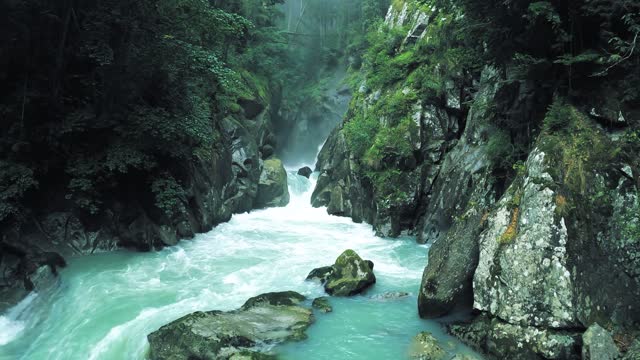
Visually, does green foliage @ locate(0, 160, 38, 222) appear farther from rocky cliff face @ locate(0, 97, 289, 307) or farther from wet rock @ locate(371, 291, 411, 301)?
wet rock @ locate(371, 291, 411, 301)

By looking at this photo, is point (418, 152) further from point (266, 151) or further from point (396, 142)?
point (266, 151)

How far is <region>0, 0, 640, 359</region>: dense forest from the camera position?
22.6ft

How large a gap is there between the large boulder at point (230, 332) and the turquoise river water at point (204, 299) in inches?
15.3

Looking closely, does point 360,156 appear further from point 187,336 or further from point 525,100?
point 187,336

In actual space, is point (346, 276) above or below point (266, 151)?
below

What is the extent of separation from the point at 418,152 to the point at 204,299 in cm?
1022

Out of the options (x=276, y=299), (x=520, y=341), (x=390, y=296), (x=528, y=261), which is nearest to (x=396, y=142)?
(x=390, y=296)

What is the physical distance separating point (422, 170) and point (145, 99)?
34.4ft

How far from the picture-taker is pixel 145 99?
13.4 m

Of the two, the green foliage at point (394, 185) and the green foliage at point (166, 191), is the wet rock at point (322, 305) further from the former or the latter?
the green foliage at point (394, 185)

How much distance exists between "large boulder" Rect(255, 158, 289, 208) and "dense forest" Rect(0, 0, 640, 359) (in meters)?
0.12

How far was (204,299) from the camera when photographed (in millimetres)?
10055

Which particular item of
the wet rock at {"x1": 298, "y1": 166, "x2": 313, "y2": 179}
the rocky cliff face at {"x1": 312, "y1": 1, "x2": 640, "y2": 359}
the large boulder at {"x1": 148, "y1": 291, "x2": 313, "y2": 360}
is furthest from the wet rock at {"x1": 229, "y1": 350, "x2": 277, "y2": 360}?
the wet rock at {"x1": 298, "y1": 166, "x2": 313, "y2": 179}

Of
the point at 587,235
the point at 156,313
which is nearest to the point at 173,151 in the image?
the point at 156,313
